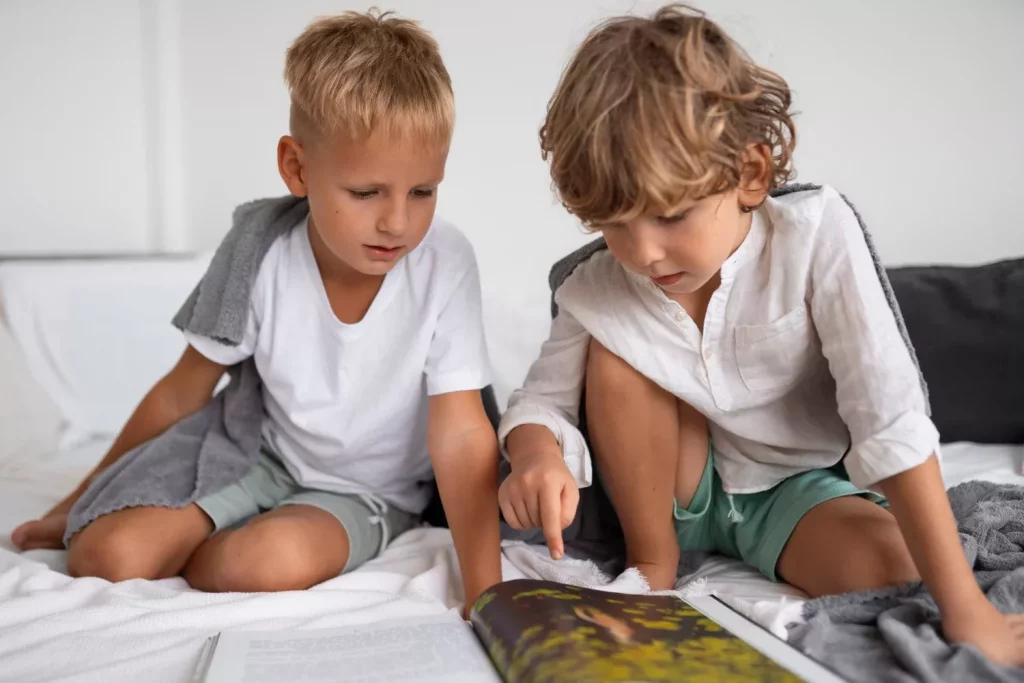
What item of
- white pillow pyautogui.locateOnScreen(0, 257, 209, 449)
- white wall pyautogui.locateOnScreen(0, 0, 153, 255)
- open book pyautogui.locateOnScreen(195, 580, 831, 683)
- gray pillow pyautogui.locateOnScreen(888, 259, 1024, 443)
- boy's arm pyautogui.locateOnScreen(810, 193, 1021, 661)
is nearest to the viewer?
open book pyautogui.locateOnScreen(195, 580, 831, 683)

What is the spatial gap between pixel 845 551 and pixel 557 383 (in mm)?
324

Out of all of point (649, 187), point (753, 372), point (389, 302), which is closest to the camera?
point (649, 187)

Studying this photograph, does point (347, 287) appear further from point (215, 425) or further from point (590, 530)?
point (590, 530)

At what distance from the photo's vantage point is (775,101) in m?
0.85

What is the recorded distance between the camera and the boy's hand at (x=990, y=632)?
0.71 m

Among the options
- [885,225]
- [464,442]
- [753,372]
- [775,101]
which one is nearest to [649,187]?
[775,101]

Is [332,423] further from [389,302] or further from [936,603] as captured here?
[936,603]

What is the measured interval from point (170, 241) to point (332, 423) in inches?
38.6

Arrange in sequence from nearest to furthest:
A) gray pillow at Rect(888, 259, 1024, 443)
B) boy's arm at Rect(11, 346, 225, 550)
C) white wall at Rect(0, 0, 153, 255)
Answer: boy's arm at Rect(11, 346, 225, 550) → gray pillow at Rect(888, 259, 1024, 443) → white wall at Rect(0, 0, 153, 255)

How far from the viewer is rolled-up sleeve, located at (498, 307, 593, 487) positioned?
3.27 ft

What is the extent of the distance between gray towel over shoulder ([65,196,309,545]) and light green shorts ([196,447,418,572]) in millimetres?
18

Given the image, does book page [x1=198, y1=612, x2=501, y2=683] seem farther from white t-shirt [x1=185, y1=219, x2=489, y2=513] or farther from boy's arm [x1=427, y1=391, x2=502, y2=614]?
white t-shirt [x1=185, y1=219, x2=489, y2=513]

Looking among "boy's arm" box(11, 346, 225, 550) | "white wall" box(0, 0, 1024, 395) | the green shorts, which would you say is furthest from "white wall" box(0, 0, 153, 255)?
the green shorts

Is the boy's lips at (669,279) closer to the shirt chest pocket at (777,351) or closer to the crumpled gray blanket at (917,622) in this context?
the shirt chest pocket at (777,351)
